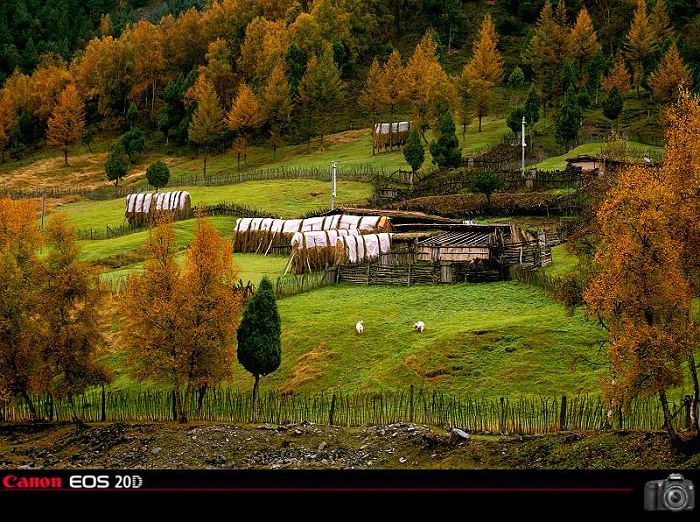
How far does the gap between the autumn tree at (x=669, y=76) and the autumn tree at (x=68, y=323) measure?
63.8 metres

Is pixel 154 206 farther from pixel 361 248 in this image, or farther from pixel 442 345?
pixel 442 345

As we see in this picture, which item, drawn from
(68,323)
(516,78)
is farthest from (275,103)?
(68,323)

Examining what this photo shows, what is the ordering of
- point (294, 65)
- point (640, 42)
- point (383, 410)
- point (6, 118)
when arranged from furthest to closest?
point (6, 118) < point (294, 65) < point (640, 42) < point (383, 410)

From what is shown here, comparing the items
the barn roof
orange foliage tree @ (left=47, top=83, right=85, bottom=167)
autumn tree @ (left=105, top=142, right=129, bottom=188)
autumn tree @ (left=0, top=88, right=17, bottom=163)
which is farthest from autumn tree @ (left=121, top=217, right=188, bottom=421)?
autumn tree @ (left=0, top=88, right=17, bottom=163)

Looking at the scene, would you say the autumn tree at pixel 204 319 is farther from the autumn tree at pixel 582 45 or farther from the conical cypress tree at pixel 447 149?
the autumn tree at pixel 582 45

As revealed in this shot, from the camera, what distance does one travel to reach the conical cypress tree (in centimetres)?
7175

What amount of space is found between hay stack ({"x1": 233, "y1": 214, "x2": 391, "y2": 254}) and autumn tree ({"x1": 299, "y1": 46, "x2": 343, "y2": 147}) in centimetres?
4080

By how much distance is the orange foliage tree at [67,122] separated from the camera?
106 metres

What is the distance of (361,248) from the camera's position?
1836 inches

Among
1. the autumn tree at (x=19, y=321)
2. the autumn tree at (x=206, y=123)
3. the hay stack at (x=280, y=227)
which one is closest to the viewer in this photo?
the autumn tree at (x=19, y=321)

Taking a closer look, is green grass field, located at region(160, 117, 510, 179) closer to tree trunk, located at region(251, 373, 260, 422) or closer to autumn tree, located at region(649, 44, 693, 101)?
autumn tree, located at region(649, 44, 693, 101)

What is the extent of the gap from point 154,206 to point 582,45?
54917 millimetres

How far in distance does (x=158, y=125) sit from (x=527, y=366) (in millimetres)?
93572
